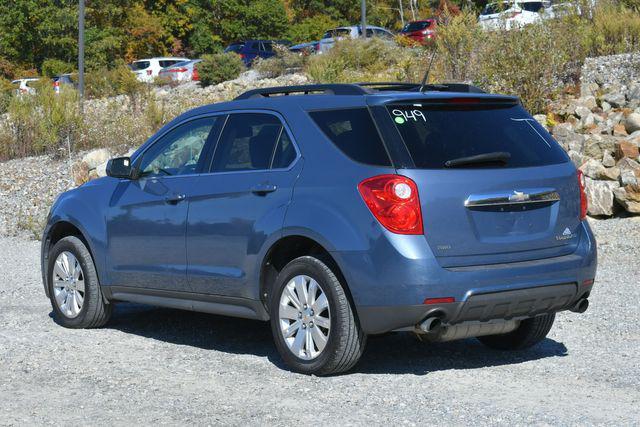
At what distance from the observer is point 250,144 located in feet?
23.4

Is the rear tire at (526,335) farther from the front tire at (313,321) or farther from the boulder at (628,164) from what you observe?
the boulder at (628,164)

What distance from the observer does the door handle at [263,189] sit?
22.1 feet

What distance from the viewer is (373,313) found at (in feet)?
20.2

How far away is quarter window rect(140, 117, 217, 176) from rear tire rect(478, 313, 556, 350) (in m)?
2.40

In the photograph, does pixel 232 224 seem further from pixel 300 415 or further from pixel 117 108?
pixel 117 108

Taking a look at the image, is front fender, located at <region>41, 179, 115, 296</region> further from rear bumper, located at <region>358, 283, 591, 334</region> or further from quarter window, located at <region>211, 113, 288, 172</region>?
rear bumper, located at <region>358, 283, 591, 334</region>

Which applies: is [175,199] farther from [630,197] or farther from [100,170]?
[100,170]

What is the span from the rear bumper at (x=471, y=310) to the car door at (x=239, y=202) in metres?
0.89

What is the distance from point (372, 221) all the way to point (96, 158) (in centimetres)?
1396

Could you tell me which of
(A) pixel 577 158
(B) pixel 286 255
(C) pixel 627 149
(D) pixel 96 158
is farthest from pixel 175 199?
(D) pixel 96 158

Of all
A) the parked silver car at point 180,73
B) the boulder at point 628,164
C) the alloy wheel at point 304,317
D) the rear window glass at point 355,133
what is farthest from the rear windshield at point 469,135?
the parked silver car at point 180,73

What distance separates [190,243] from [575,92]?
1213 centimetres

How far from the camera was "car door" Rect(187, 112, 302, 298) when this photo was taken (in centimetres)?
676

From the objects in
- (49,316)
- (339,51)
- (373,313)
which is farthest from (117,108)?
(373,313)
